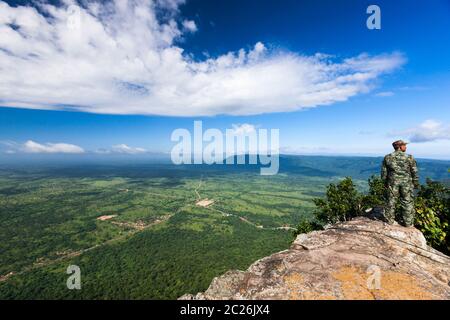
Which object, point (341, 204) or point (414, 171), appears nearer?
point (414, 171)

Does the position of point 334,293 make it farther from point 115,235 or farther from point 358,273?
point 115,235

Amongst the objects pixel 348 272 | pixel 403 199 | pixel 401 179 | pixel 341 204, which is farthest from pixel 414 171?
pixel 341 204

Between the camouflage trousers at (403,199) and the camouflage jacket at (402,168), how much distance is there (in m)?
0.23

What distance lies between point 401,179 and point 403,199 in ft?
3.06

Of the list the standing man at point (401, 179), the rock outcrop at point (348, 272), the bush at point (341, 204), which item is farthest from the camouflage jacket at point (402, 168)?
the bush at point (341, 204)

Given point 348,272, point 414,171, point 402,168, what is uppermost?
point 402,168

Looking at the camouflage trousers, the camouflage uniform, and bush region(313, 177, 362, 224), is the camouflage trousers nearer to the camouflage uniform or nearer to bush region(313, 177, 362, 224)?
the camouflage uniform

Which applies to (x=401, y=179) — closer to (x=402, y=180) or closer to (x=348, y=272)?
(x=402, y=180)

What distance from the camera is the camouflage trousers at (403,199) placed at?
420 inches

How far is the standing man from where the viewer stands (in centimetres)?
1066

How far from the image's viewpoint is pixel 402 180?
10758 millimetres

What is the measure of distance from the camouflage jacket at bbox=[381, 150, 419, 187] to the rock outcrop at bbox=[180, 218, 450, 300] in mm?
2211

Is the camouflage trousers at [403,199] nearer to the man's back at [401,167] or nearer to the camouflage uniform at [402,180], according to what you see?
the camouflage uniform at [402,180]
